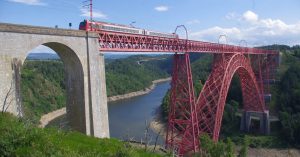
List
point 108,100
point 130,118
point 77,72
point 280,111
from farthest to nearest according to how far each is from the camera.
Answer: point 108,100 → point 130,118 → point 280,111 → point 77,72

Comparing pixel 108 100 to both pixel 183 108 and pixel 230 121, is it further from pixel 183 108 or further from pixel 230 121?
pixel 183 108

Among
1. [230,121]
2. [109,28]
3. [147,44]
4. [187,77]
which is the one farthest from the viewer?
[230,121]

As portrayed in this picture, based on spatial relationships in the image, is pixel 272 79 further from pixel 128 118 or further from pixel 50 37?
pixel 50 37

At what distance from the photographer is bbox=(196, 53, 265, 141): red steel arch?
2273cm

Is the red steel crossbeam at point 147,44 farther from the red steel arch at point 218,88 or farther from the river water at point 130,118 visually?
the river water at point 130,118

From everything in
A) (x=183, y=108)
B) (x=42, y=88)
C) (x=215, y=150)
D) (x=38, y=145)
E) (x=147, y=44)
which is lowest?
(x=42, y=88)

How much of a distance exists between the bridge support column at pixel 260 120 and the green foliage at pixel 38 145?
1060 inches

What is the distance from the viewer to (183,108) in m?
19.8

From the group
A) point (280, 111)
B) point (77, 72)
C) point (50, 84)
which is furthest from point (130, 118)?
point (77, 72)

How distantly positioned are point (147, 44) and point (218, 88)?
29.6ft

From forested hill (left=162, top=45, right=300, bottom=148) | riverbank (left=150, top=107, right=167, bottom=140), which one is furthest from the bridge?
riverbank (left=150, top=107, right=167, bottom=140)

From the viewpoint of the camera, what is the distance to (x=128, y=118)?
4516cm

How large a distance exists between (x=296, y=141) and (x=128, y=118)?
20406mm

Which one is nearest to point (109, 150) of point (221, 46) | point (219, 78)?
point (219, 78)
